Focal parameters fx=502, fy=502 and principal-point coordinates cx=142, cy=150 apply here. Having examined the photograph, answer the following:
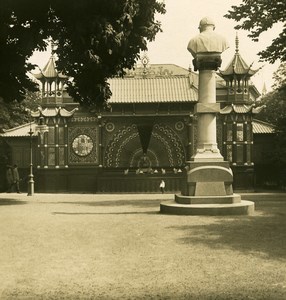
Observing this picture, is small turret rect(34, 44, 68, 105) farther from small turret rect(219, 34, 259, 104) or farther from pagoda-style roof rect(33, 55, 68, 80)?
small turret rect(219, 34, 259, 104)

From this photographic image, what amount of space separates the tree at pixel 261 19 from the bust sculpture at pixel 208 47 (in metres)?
3.62

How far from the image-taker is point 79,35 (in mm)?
11938

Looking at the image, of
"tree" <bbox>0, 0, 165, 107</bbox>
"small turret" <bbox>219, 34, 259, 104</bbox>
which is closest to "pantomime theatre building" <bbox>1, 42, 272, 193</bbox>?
"small turret" <bbox>219, 34, 259, 104</bbox>

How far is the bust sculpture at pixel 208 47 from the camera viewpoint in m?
16.9

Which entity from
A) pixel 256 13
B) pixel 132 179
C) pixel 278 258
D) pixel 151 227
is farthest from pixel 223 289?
pixel 132 179

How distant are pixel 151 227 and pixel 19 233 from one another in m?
3.14

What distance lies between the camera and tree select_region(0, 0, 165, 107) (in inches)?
463

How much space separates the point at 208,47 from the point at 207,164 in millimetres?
3960

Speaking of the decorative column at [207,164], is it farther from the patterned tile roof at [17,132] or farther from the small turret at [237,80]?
the patterned tile roof at [17,132]

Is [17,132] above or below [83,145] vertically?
above

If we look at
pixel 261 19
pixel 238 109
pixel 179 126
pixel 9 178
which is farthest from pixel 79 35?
pixel 238 109

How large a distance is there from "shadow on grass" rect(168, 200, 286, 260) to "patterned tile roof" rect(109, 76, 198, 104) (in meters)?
19.0

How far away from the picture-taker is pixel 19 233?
11.6m

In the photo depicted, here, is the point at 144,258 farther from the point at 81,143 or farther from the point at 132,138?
the point at 81,143
